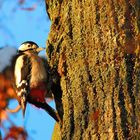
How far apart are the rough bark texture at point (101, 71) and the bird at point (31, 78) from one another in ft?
3.01

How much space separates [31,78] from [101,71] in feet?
5.91

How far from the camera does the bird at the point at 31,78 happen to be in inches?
207

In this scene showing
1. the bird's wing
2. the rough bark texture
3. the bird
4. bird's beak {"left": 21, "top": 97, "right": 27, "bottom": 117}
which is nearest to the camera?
the rough bark texture

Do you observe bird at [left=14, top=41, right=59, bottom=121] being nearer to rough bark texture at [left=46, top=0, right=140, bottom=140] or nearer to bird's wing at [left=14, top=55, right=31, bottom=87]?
bird's wing at [left=14, top=55, right=31, bottom=87]

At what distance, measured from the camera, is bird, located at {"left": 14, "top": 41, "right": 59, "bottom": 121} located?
5.25 m

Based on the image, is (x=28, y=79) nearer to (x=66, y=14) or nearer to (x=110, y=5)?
(x=66, y=14)

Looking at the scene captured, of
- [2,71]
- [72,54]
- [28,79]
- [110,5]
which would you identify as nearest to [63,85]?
[72,54]

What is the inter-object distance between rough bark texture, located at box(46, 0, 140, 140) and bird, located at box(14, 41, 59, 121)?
3.01ft

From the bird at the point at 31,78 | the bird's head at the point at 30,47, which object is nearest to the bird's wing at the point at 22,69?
the bird at the point at 31,78

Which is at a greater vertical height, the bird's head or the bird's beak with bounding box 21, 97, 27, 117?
the bird's head

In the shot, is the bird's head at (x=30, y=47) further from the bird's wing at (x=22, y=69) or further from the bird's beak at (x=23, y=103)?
the bird's beak at (x=23, y=103)

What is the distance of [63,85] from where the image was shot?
434cm

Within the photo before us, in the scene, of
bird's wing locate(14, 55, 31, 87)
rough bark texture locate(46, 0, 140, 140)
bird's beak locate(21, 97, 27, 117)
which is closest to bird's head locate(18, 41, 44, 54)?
bird's wing locate(14, 55, 31, 87)

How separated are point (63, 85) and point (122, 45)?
0.80 meters
